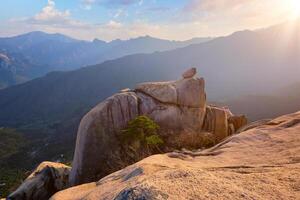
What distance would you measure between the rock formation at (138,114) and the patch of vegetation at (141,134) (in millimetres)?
1209

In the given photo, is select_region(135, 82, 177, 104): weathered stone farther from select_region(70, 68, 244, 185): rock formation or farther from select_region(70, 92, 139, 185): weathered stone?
select_region(70, 92, 139, 185): weathered stone

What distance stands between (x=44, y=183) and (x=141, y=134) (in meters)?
9.78

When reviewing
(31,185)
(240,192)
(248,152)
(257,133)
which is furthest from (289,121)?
(31,185)

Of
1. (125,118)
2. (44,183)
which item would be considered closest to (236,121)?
(125,118)

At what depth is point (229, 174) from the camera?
557 inches


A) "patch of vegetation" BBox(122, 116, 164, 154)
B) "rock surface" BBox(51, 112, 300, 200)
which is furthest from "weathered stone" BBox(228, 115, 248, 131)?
"rock surface" BBox(51, 112, 300, 200)

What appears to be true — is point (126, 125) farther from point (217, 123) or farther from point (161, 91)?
point (217, 123)

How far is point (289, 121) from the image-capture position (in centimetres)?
2580

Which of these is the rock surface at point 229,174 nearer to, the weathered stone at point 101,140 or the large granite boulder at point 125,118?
the weathered stone at point 101,140

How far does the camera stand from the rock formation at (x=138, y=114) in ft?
107

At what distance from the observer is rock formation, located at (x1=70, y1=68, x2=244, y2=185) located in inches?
1284

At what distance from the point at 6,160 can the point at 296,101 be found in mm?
144263

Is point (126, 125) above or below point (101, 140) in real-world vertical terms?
above

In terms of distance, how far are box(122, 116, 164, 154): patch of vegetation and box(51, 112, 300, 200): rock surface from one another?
9976 mm
